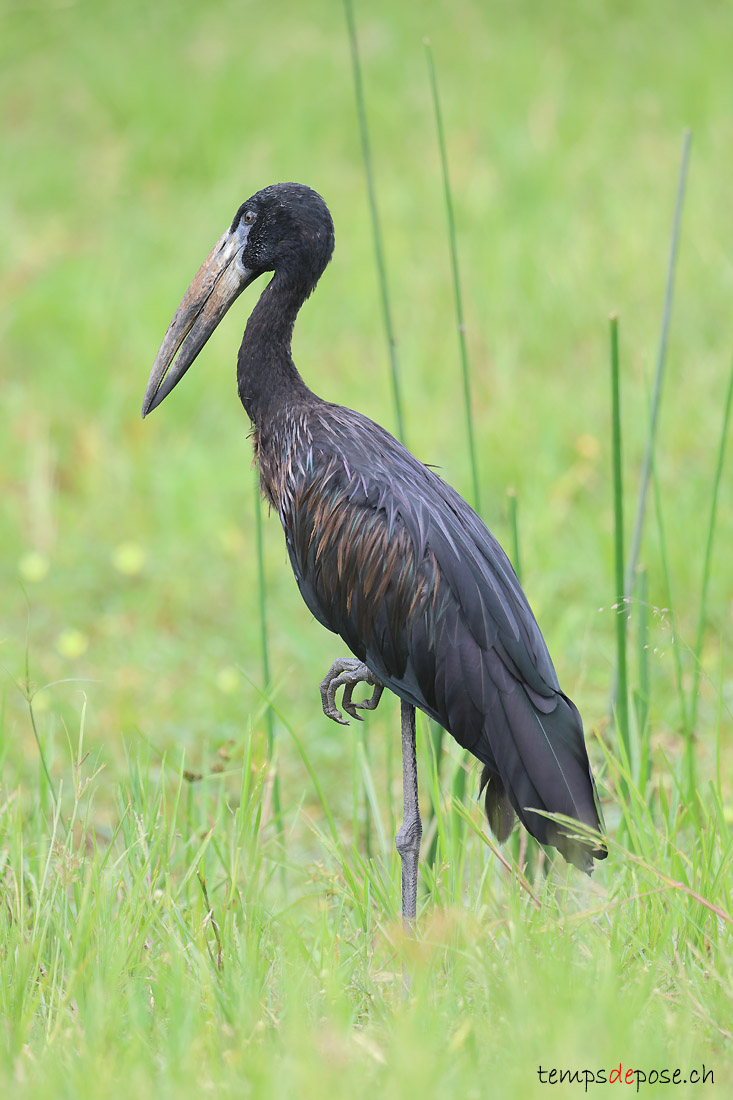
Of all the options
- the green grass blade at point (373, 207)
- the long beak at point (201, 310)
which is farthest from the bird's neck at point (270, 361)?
the green grass blade at point (373, 207)

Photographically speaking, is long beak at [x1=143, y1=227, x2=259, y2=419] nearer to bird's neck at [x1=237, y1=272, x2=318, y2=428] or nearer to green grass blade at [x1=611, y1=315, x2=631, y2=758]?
bird's neck at [x1=237, y1=272, x2=318, y2=428]

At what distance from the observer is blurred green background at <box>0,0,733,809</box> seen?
16.2ft

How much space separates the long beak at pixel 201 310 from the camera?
265 cm

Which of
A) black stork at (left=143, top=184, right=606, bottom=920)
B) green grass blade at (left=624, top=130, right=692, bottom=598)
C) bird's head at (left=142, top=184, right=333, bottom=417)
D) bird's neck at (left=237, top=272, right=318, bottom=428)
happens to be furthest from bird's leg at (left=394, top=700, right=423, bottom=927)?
bird's head at (left=142, top=184, right=333, bottom=417)

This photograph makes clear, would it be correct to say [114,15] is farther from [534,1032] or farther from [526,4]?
[534,1032]

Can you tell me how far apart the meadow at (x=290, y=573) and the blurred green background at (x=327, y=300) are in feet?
0.09

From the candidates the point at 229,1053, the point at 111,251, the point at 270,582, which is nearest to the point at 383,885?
the point at 229,1053

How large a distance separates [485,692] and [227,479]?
12.0 feet

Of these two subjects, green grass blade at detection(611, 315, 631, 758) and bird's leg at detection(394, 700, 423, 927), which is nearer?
bird's leg at detection(394, 700, 423, 927)

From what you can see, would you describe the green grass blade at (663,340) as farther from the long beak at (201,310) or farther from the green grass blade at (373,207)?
the long beak at (201,310)

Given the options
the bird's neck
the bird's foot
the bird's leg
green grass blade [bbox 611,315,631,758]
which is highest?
the bird's neck

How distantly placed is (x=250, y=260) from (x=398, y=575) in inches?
32.8

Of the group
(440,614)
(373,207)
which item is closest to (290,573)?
(373,207)

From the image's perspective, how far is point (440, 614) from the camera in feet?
7.73
